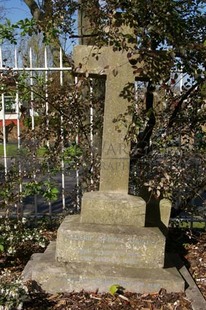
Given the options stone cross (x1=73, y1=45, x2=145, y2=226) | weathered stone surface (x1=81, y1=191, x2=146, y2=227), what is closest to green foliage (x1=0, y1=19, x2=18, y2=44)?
stone cross (x1=73, y1=45, x2=145, y2=226)

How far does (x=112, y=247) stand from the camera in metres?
2.90

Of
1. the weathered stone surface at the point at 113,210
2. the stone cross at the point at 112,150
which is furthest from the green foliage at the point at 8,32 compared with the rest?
the weathered stone surface at the point at 113,210

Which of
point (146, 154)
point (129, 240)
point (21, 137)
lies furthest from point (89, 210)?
point (21, 137)

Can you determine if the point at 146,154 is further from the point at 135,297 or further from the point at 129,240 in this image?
the point at 135,297

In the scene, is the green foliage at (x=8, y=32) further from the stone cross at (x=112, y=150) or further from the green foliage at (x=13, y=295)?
the green foliage at (x=13, y=295)

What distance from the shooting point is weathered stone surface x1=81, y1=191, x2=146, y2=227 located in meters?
3.03

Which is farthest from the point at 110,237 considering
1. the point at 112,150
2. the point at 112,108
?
the point at 112,108

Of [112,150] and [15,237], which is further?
[15,237]

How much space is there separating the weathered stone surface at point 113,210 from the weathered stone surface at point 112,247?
15cm

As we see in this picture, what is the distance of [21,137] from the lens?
4.36m

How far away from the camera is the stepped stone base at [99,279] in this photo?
2748mm

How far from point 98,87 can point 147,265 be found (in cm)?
214

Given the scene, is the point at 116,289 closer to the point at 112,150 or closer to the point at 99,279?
the point at 99,279

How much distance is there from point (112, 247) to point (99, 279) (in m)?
0.25
